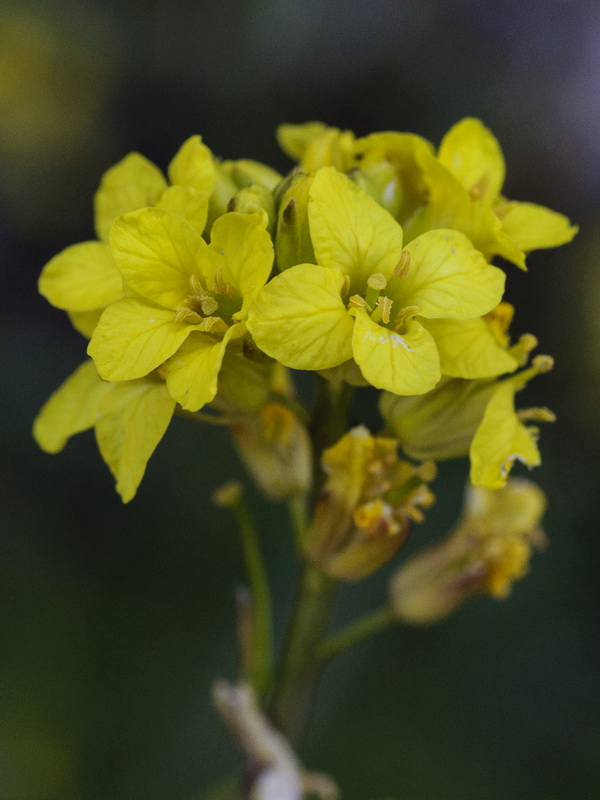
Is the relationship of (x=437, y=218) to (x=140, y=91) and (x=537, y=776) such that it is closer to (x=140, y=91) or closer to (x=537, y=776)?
(x=537, y=776)

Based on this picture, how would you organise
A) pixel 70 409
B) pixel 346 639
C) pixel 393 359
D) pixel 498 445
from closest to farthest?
pixel 393 359
pixel 498 445
pixel 70 409
pixel 346 639

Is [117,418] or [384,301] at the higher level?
[384,301]

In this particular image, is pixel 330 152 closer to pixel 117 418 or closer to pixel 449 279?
pixel 449 279

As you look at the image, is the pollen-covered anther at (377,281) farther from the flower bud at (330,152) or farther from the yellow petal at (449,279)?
the flower bud at (330,152)

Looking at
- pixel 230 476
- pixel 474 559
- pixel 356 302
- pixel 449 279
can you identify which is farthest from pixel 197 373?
pixel 230 476

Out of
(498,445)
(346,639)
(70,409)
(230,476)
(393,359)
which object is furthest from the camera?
(230,476)

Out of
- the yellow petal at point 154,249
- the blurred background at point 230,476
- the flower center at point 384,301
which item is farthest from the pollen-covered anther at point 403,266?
the blurred background at point 230,476

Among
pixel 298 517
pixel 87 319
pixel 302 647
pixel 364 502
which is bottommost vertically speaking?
pixel 302 647
